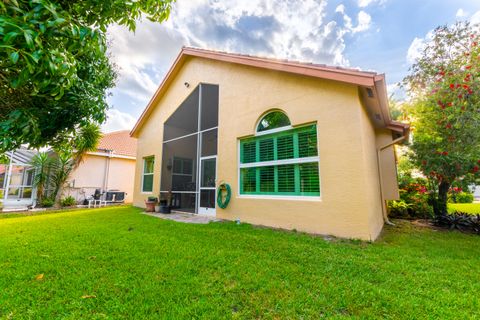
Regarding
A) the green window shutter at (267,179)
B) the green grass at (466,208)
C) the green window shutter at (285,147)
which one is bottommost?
the green grass at (466,208)

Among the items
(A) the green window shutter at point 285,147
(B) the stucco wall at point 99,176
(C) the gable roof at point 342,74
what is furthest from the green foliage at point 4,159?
(B) the stucco wall at point 99,176

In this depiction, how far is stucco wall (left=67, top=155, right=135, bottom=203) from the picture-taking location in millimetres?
12407

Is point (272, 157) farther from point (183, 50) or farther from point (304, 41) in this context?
point (183, 50)

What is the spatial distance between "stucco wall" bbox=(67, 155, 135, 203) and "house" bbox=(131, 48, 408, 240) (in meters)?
6.51

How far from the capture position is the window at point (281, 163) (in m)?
5.21

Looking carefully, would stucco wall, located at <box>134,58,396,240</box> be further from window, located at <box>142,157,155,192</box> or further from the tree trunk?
window, located at <box>142,157,155,192</box>

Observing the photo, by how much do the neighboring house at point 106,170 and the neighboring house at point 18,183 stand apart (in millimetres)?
1873

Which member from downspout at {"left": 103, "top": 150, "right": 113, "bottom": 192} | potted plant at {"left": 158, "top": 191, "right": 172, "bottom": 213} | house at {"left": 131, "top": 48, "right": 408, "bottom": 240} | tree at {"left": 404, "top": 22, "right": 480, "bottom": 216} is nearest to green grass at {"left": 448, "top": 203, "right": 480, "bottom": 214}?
tree at {"left": 404, "top": 22, "right": 480, "bottom": 216}

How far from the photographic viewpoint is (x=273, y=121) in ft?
20.0

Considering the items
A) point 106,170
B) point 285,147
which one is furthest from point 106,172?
point 285,147

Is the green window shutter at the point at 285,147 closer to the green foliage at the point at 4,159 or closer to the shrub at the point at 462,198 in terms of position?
the green foliage at the point at 4,159

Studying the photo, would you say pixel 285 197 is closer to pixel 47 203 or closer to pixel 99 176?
pixel 47 203

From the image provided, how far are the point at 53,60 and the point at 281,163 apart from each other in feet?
16.2

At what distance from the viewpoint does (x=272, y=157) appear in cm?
590
